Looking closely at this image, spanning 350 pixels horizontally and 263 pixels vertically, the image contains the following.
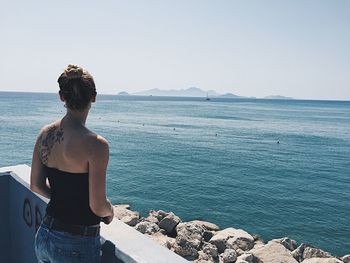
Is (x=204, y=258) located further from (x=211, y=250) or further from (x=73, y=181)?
(x=73, y=181)

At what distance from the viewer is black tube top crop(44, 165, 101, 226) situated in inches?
88.6

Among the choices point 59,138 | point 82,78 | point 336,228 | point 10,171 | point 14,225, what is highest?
point 82,78

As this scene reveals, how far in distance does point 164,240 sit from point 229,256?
3.04m

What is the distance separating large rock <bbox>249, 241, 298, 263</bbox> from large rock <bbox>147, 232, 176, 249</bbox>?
349 cm

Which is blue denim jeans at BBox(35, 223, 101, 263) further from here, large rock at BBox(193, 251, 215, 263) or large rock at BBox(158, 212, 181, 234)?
large rock at BBox(158, 212, 181, 234)

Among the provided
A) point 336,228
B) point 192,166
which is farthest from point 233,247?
point 192,166

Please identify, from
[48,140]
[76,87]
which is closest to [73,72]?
[76,87]

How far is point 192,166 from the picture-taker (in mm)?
34219

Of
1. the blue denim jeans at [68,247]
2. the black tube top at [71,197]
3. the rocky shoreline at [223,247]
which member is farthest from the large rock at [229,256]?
the black tube top at [71,197]

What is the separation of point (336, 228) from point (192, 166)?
15.8 m

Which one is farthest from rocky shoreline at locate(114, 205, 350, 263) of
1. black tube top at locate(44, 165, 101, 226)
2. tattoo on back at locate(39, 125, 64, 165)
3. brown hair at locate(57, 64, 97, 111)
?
brown hair at locate(57, 64, 97, 111)

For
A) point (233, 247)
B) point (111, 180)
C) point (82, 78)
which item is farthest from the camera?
point (111, 180)

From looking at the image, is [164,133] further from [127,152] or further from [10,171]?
[10,171]

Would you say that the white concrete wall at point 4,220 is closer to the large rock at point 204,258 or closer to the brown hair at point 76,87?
the brown hair at point 76,87
